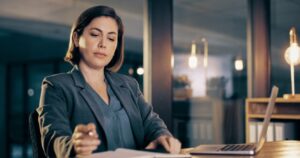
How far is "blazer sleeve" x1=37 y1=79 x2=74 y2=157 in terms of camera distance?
1172 millimetres

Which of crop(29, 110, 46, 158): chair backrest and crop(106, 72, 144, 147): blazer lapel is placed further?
crop(106, 72, 144, 147): blazer lapel

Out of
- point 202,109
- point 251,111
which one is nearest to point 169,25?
point 251,111

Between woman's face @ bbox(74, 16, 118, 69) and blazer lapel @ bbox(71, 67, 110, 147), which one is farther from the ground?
woman's face @ bbox(74, 16, 118, 69)

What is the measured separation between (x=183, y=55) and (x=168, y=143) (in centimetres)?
347

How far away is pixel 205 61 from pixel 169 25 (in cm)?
328

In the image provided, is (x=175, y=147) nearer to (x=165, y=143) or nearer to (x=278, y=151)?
(x=165, y=143)

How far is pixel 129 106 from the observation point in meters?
1.54

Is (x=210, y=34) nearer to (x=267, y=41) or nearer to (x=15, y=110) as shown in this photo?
(x=267, y=41)

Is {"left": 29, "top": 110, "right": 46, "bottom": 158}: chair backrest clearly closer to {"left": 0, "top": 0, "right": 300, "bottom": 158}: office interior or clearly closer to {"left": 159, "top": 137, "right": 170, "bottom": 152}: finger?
{"left": 159, "top": 137, "right": 170, "bottom": 152}: finger

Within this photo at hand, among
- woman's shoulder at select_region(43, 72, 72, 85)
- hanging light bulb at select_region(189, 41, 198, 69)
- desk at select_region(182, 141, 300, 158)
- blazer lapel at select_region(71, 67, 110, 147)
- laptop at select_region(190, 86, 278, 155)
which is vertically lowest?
desk at select_region(182, 141, 300, 158)

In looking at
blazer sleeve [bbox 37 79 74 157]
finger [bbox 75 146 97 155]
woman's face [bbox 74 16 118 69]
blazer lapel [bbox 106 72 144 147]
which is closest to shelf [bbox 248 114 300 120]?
blazer lapel [bbox 106 72 144 147]

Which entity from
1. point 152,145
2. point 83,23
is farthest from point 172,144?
point 83,23

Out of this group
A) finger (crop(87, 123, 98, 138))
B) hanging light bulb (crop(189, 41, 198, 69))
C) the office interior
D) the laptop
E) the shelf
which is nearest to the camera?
finger (crop(87, 123, 98, 138))

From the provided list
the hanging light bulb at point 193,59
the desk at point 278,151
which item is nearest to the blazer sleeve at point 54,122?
the desk at point 278,151
